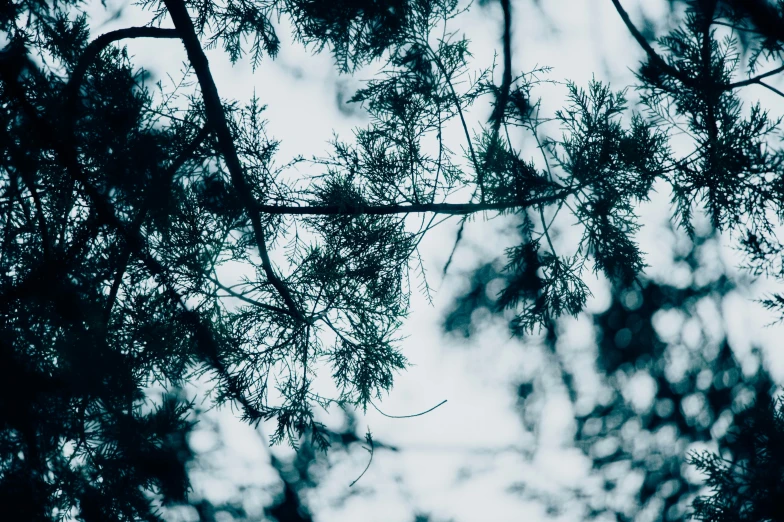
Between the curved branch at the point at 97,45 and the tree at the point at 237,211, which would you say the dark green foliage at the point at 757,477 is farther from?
the curved branch at the point at 97,45

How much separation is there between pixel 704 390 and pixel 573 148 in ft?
6.84

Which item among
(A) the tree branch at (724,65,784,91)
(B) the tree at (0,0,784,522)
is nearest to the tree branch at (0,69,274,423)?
(B) the tree at (0,0,784,522)

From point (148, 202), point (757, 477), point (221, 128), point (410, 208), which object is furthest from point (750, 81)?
point (148, 202)

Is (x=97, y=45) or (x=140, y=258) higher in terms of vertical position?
(x=97, y=45)

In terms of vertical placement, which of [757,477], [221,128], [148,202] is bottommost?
[757,477]

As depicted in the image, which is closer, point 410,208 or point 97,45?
point 97,45

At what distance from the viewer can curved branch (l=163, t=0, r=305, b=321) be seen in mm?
1205

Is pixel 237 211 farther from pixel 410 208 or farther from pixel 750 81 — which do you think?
pixel 750 81

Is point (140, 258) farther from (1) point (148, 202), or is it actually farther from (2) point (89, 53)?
(2) point (89, 53)

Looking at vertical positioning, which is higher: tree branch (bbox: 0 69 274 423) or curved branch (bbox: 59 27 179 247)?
curved branch (bbox: 59 27 179 247)

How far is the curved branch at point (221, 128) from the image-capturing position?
1205 mm

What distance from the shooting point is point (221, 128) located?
1258mm

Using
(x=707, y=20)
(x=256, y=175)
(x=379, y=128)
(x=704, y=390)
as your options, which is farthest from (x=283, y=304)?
(x=704, y=390)

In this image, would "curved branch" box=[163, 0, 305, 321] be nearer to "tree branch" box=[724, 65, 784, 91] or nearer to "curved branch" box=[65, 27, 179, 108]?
"curved branch" box=[65, 27, 179, 108]
